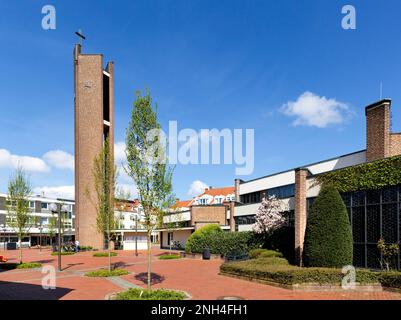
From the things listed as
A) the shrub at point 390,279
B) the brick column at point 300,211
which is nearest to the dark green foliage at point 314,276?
the shrub at point 390,279

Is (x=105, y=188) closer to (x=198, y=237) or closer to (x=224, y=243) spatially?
(x=224, y=243)

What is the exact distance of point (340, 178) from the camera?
18.5 m

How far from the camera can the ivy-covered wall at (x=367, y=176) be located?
15.3m

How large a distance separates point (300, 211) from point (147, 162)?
480 inches

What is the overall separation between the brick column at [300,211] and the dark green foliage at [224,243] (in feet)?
23.1

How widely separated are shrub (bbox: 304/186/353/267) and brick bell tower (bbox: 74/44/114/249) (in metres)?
33.3

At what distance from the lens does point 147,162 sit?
42.3 feet

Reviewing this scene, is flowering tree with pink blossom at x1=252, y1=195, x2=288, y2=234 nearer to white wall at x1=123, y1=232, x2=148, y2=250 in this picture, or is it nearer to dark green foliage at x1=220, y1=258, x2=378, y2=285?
dark green foliage at x1=220, y1=258, x2=378, y2=285

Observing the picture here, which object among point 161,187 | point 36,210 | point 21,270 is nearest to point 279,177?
point 161,187

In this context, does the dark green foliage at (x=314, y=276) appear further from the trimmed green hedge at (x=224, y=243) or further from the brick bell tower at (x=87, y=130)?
the brick bell tower at (x=87, y=130)

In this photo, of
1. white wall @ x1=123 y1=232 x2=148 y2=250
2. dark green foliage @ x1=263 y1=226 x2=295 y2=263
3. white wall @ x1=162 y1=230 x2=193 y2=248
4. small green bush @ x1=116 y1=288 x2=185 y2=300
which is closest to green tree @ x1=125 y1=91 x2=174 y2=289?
small green bush @ x1=116 y1=288 x2=185 y2=300

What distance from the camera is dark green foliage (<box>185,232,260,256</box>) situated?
2872 cm
